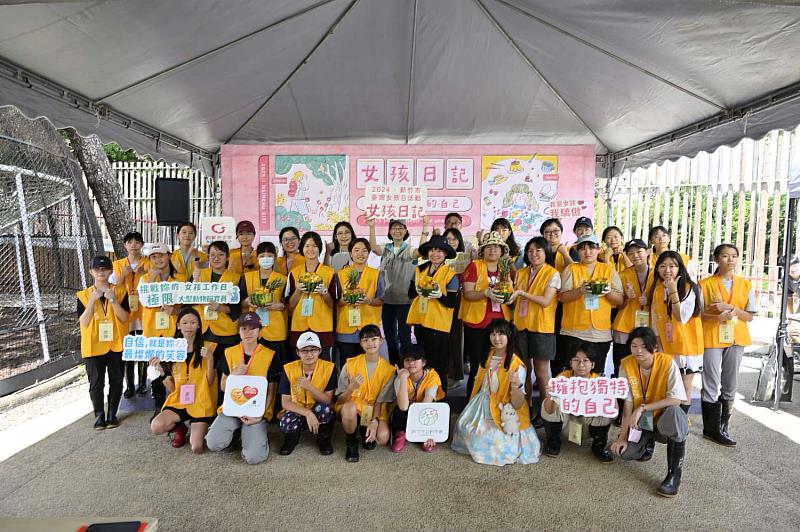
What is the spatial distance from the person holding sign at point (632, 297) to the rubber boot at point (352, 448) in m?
1.99

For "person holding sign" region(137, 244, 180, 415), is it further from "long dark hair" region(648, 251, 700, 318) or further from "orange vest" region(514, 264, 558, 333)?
"long dark hair" region(648, 251, 700, 318)

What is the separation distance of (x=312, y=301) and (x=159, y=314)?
46.5 inches

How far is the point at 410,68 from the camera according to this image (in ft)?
15.2

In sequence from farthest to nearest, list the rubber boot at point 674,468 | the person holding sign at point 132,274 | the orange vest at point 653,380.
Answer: the person holding sign at point 132,274 < the orange vest at point 653,380 < the rubber boot at point 674,468

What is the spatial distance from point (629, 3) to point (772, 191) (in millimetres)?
9210

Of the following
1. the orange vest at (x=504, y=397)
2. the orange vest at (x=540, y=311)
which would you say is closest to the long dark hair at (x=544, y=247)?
the orange vest at (x=540, y=311)

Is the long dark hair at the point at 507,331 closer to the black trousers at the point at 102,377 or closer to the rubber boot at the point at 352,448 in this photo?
the rubber boot at the point at 352,448

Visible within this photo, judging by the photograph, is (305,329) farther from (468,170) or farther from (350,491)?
(468,170)

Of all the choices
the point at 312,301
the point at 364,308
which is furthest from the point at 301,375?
the point at 364,308

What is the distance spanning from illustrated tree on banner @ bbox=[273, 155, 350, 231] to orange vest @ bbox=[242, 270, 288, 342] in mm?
3139

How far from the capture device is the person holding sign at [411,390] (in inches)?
131

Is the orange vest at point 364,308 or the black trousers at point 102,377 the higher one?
the orange vest at point 364,308

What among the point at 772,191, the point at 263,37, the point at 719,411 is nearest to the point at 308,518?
the point at 719,411

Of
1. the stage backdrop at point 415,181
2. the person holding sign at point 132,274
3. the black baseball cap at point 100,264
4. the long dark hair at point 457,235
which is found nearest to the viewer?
the black baseball cap at point 100,264
